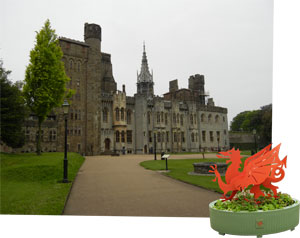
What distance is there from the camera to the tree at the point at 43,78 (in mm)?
15312

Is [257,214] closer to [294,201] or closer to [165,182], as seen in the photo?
[294,201]

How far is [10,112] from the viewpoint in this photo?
1792 centimetres

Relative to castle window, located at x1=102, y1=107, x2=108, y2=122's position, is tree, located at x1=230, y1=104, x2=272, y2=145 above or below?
below

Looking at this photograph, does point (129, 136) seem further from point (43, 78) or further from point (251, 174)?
point (251, 174)

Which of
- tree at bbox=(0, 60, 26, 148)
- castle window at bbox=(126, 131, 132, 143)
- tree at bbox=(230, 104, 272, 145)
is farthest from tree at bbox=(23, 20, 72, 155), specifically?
castle window at bbox=(126, 131, 132, 143)

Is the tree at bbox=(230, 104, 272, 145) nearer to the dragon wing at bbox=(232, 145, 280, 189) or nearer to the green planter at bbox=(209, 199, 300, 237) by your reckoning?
the dragon wing at bbox=(232, 145, 280, 189)

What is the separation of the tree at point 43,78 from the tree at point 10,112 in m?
1.94

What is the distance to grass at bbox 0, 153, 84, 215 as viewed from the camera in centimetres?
707

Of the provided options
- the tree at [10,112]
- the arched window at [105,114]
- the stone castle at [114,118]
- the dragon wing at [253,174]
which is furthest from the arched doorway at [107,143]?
the dragon wing at [253,174]

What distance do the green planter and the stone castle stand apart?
15.4 meters

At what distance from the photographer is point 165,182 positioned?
1002 centimetres

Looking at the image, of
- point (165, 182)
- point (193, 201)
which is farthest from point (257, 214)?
point (165, 182)

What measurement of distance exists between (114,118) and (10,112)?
13421mm

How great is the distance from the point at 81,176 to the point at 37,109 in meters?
6.32
